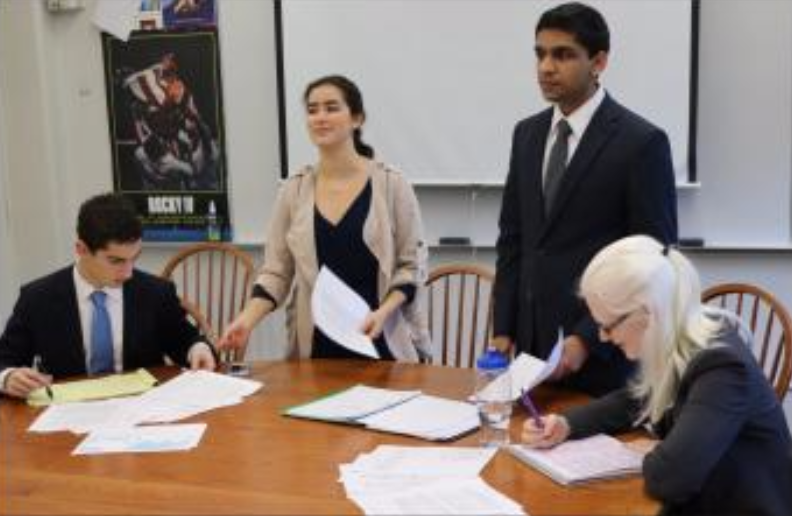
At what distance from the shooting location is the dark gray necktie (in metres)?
2.21

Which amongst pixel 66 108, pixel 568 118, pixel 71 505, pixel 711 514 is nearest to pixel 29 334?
pixel 71 505

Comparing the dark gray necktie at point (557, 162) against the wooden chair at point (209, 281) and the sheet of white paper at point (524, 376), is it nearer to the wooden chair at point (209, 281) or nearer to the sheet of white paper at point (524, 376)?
the sheet of white paper at point (524, 376)

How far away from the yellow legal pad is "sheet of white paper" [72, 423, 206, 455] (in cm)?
26

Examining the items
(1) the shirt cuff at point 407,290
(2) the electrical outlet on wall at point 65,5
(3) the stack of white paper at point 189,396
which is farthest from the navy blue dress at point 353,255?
(2) the electrical outlet on wall at point 65,5

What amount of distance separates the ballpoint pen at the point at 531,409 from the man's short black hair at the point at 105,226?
3.43 feet

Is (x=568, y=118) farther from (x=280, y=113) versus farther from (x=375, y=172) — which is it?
(x=280, y=113)

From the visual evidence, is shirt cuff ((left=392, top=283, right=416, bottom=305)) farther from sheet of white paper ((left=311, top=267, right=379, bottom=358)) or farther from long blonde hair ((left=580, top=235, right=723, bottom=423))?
long blonde hair ((left=580, top=235, right=723, bottom=423))

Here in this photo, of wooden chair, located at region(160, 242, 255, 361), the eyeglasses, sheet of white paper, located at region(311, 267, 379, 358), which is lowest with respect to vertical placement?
wooden chair, located at region(160, 242, 255, 361)

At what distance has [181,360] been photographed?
2461 millimetres

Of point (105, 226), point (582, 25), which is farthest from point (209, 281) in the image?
point (582, 25)

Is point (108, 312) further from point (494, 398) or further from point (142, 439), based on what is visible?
point (494, 398)

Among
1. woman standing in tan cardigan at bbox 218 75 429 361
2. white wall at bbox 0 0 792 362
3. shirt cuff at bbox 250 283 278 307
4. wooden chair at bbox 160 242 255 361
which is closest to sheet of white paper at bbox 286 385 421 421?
woman standing in tan cardigan at bbox 218 75 429 361

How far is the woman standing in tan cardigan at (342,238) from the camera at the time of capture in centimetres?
249

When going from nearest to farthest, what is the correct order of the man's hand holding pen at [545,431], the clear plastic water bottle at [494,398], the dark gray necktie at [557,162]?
the man's hand holding pen at [545,431], the clear plastic water bottle at [494,398], the dark gray necktie at [557,162]
